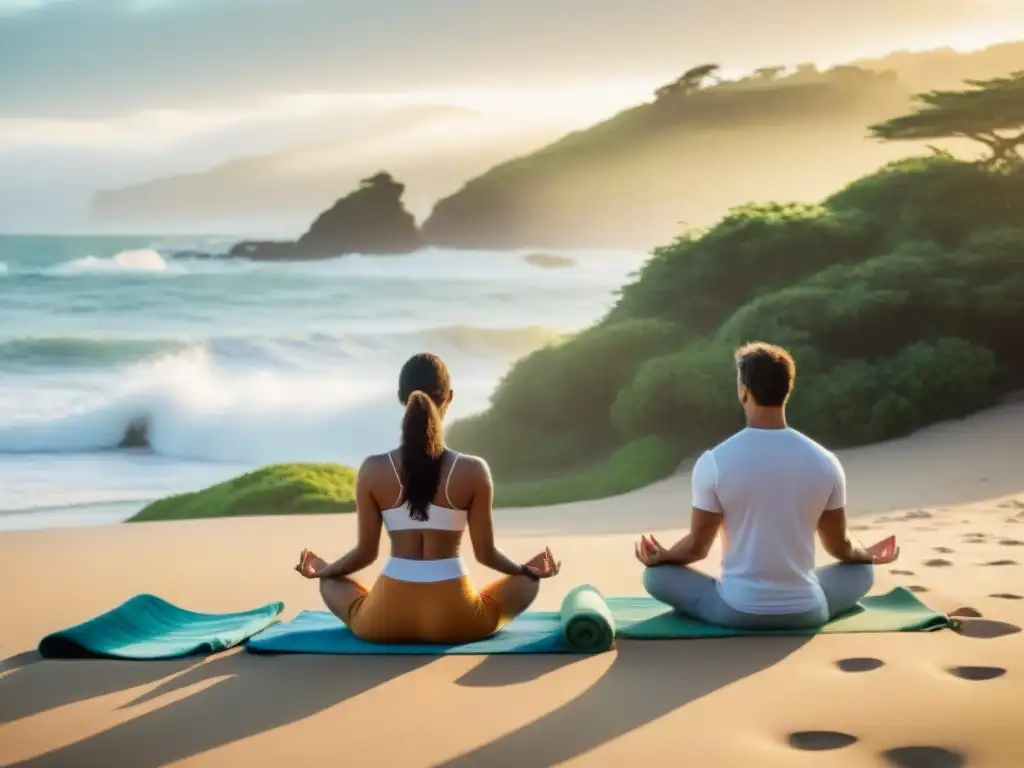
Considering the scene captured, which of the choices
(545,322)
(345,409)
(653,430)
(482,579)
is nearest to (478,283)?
(545,322)

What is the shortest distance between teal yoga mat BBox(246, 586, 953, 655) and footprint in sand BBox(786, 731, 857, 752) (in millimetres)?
702

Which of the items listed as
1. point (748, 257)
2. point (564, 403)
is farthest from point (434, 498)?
point (748, 257)

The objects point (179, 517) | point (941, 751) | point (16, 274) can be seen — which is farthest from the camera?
point (16, 274)

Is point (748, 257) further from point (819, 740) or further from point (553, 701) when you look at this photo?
point (819, 740)

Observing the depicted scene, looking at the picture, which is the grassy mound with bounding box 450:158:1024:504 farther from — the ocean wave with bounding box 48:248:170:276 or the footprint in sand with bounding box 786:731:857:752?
the footprint in sand with bounding box 786:731:857:752

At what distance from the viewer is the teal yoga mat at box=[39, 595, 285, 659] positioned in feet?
10.9

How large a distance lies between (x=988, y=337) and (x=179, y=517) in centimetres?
617

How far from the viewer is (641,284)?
10484 millimetres

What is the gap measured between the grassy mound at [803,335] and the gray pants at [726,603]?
18.5 feet

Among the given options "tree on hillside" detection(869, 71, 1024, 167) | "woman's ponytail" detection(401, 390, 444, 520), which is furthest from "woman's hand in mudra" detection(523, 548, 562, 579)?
"tree on hillside" detection(869, 71, 1024, 167)

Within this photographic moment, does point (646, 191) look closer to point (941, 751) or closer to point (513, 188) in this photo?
point (513, 188)

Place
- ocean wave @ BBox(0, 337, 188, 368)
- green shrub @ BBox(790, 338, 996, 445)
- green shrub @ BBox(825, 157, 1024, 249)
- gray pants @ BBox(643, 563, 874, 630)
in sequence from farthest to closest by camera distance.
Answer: ocean wave @ BBox(0, 337, 188, 368), green shrub @ BBox(825, 157, 1024, 249), green shrub @ BBox(790, 338, 996, 445), gray pants @ BBox(643, 563, 874, 630)

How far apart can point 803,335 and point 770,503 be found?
6.38 m

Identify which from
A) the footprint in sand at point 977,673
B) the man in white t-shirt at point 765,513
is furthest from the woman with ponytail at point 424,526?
the footprint in sand at point 977,673
